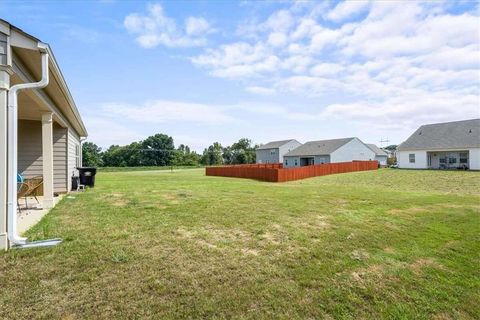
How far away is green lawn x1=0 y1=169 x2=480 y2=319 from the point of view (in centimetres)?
293

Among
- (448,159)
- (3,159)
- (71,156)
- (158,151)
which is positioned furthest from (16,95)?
(158,151)

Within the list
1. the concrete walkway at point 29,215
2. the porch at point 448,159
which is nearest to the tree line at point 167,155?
the porch at point 448,159

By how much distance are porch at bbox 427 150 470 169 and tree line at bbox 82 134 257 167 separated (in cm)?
4308

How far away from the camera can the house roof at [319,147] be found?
3916 cm

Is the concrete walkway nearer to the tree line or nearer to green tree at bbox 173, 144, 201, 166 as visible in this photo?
the tree line

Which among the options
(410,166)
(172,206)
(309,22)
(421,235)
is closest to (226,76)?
(309,22)

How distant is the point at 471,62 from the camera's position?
12.8 meters

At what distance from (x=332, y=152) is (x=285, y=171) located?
1765cm

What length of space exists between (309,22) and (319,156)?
101 ft

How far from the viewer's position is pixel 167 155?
77250 millimetres

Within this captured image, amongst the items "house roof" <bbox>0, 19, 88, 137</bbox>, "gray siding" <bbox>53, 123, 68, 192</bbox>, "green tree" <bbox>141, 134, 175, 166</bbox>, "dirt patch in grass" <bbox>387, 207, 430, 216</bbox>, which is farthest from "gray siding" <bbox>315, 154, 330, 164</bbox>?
"green tree" <bbox>141, 134, 175, 166</bbox>

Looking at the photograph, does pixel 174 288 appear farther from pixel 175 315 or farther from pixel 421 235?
→ pixel 421 235

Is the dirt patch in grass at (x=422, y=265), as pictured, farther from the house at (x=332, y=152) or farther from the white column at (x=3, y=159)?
the house at (x=332, y=152)

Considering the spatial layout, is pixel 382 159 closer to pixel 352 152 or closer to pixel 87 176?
pixel 352 152
